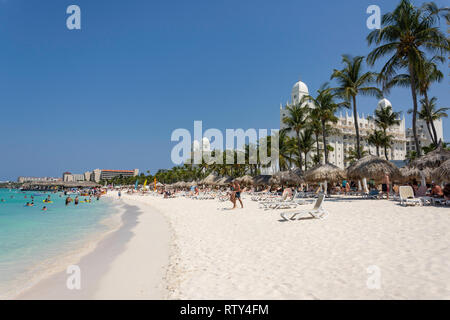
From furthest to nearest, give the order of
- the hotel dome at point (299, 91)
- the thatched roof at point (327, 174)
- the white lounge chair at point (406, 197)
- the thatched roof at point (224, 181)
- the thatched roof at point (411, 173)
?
1. the hotel dome at point (299, 91)
2. the thatched roof at point (224, 181)
3. the thatched roof at point (327, 174)
4. the thatched roof at point (411, 173)
5. the white lounge chair at point (406, 197)

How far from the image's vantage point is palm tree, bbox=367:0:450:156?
14.6 metres

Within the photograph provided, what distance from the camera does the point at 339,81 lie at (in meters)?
20.7

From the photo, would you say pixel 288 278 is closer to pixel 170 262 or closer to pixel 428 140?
pixel 170 262

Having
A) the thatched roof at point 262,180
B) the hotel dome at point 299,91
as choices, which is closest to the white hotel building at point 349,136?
the hotel dome at point 299,91

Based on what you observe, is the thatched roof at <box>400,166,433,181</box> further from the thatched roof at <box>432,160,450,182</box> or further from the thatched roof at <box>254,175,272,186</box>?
the thatched roof at <box>254,175,272,186</box>

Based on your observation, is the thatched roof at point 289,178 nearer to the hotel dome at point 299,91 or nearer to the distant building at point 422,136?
the hotel dome at point 299,91

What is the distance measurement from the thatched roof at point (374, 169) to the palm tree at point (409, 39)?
431cm

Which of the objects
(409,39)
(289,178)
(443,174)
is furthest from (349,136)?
(443,174)

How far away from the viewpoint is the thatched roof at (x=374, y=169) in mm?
14492

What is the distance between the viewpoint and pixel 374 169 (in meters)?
14.5

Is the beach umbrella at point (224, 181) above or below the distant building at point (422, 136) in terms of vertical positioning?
below

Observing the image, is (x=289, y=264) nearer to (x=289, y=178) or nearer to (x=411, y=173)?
(x=411, y=173)
